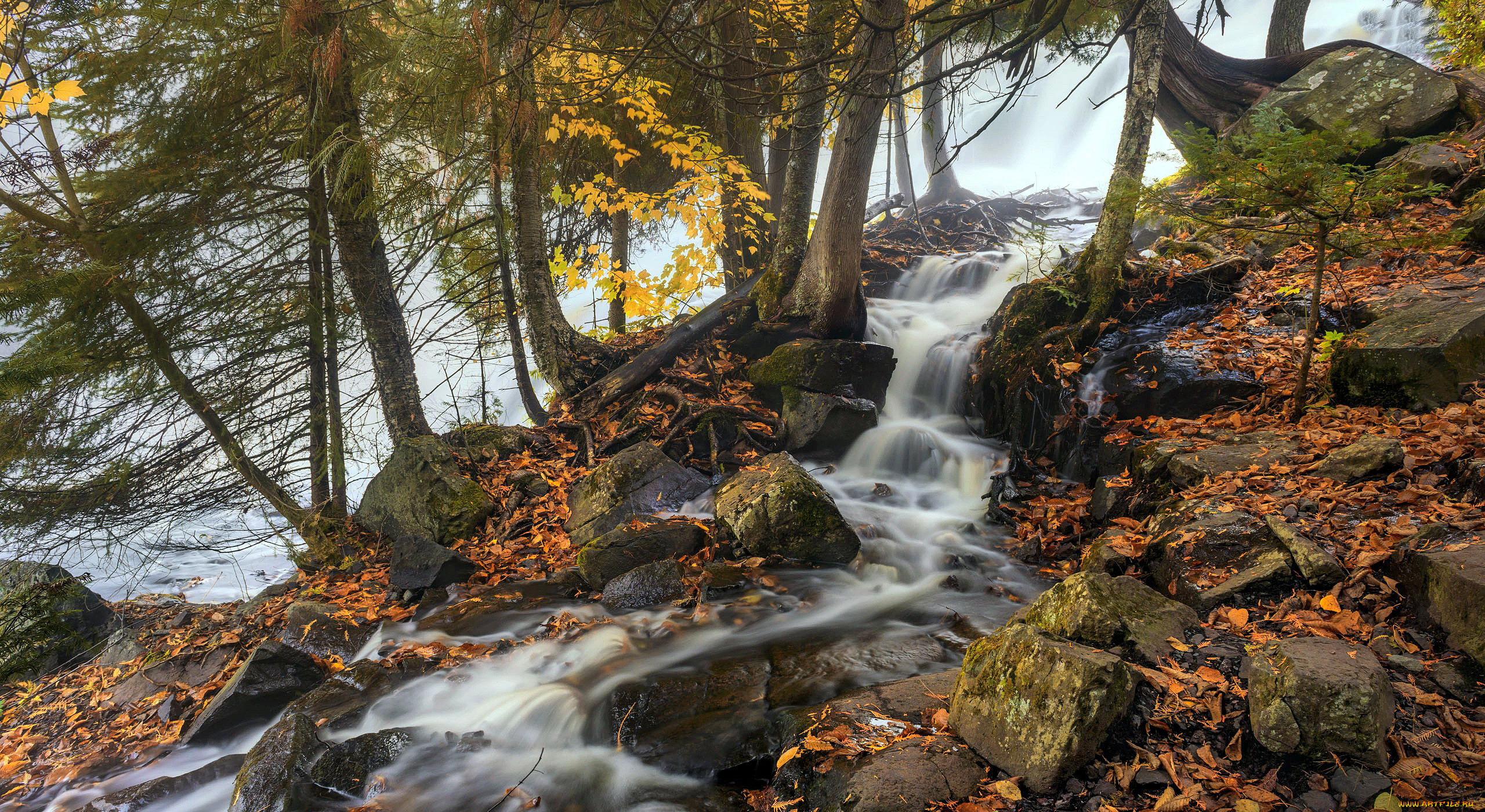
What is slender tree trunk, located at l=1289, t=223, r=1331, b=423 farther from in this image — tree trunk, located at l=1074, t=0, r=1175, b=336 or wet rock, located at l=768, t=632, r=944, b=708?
wet rock, located at l=768, t=632, r=944, b=708

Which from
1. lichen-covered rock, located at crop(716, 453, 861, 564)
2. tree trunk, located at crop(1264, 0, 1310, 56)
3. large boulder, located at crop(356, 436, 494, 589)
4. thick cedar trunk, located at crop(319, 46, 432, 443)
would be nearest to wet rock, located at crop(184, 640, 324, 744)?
large boulder, located at crop(356, 436, 494, 589)

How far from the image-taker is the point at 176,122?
612 cm

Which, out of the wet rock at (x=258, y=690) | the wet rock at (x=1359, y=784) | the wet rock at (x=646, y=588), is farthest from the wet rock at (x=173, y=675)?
the wet rock at (x=1359, y=784)

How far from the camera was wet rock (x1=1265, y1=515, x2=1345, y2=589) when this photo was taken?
3.14 metres

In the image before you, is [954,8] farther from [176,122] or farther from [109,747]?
[109,747]

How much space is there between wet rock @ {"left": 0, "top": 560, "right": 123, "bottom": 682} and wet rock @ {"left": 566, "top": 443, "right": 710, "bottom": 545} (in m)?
5.38

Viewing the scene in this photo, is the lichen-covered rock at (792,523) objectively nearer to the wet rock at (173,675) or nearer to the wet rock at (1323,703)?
the wet rock at (1323,703)

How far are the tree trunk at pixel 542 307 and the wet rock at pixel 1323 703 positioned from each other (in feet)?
24.2

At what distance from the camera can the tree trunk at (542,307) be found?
797 centimetres

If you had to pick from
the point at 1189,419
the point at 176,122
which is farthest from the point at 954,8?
the point at 176,122

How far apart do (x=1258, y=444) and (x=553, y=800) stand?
5.16 metres

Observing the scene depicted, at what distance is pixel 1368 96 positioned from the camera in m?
8.98

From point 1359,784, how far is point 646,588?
14.3 ft

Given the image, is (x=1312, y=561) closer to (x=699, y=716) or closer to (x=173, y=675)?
(x=699, y=716)
